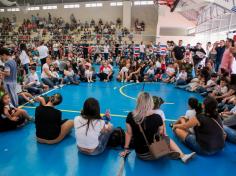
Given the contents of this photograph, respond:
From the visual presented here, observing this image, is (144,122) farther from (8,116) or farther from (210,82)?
(210,82)

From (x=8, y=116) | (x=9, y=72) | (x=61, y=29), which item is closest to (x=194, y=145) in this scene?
(x=8, y=116)

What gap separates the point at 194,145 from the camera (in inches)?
155

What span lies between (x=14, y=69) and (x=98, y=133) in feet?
10.0

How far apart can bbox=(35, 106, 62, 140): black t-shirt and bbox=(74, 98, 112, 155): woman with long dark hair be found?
492 mm

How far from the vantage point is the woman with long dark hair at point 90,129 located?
3508 millimetres

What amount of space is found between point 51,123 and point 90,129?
0.86 m

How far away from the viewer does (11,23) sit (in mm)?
28766

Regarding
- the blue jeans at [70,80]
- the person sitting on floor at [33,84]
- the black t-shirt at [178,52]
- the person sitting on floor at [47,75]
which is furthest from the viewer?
the black t-shirt at [178,52]

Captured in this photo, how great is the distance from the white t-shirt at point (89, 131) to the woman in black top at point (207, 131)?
5.25 feet

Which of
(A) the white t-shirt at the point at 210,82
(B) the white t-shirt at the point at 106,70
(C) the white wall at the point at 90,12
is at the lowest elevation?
(A) the white t-shirt at the point at 210,82

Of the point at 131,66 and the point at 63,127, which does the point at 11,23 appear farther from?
the point at 63,127

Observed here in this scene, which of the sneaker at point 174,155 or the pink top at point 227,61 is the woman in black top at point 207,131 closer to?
the sneaker at point 174,155

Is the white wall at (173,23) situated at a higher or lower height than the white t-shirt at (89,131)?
higher

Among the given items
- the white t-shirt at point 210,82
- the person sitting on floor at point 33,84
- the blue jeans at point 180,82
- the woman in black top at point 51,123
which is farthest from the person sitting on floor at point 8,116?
the blue jeans at point 180,82
